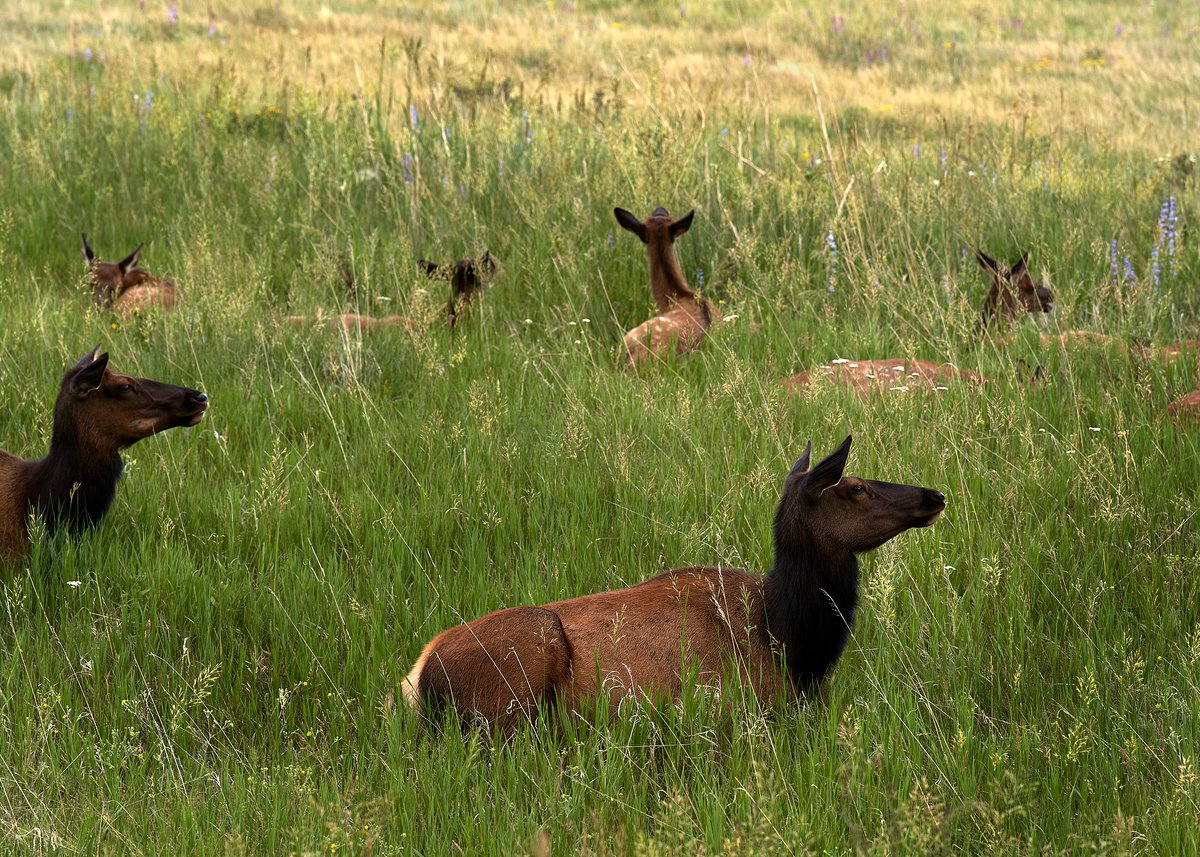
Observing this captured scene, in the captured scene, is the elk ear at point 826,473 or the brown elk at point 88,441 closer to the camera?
the elk ear at point 826,473

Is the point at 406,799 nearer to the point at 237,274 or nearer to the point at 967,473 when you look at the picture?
the point at 967,473

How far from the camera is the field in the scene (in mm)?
3094

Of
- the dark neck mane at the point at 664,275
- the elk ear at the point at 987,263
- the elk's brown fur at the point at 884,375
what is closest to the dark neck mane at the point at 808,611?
the elk's brown fur at the point at 884,375

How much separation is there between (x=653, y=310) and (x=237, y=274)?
8.17 feet

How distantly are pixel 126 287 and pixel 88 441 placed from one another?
3347 mm

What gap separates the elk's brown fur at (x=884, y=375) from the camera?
5.67m

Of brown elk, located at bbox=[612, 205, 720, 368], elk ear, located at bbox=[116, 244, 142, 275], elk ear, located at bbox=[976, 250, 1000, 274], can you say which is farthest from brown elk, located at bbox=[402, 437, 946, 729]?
elk ear, located at bbox=[116, 244, 142, 275]

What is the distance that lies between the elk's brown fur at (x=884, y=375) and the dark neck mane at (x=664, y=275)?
1597 mm

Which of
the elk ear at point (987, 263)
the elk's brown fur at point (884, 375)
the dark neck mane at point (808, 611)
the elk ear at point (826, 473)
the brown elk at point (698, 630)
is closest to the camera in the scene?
the brown elk at point (698, 630)

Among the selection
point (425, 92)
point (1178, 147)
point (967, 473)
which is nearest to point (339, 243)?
point (425, 92)

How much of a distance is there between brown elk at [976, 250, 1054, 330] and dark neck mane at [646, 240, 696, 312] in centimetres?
171

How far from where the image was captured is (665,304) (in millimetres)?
7598

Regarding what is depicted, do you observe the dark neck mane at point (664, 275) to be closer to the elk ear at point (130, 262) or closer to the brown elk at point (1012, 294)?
the brown elk at point (1012, 294)

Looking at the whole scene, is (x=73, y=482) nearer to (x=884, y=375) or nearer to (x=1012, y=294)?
(x=884, y=375)
